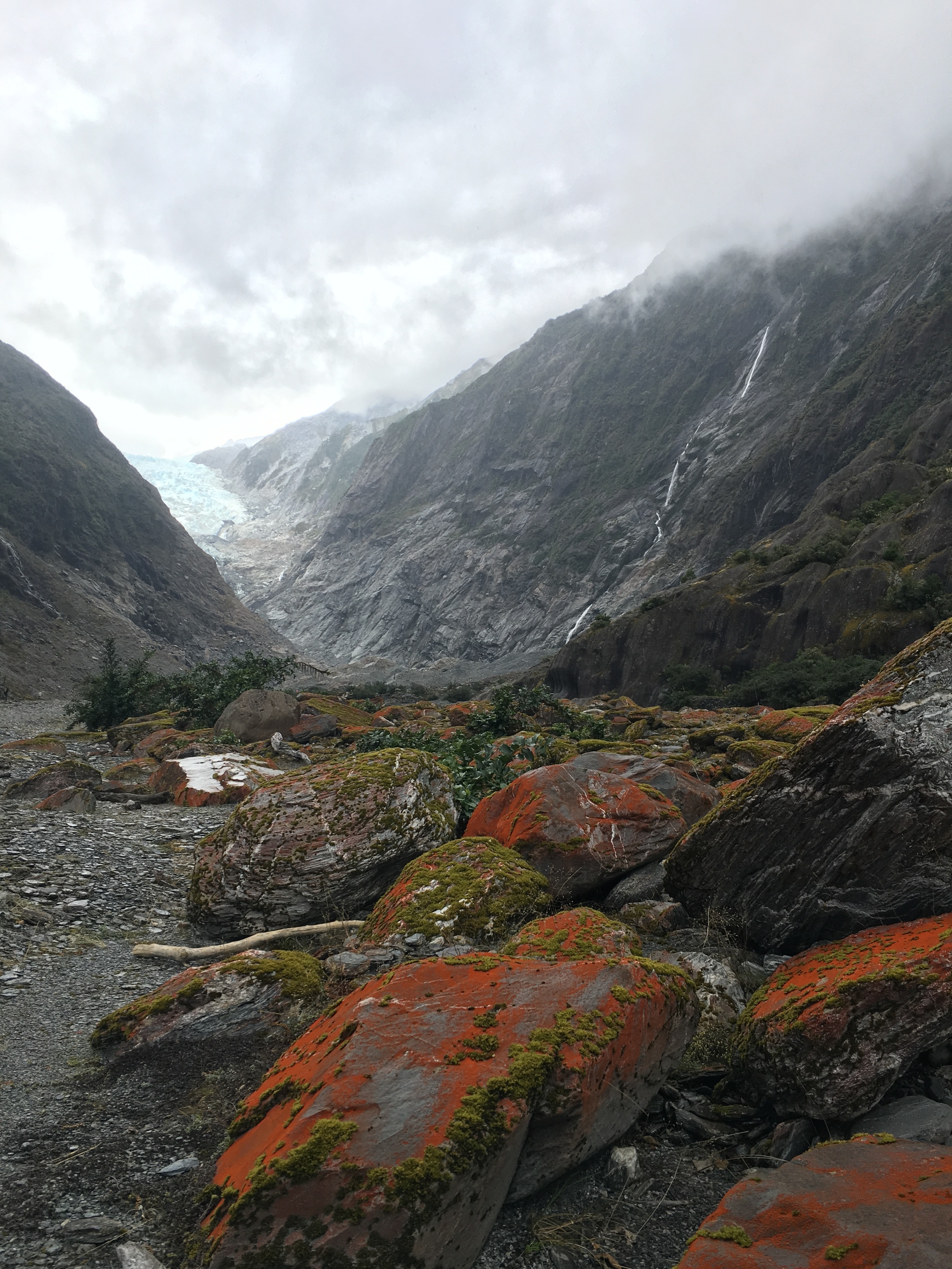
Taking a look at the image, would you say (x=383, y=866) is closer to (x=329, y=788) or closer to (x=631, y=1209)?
(x=329, y=788)

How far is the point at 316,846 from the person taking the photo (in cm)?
747

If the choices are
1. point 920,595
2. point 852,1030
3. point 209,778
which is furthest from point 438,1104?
point 920,595

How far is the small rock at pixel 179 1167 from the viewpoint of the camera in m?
3.47

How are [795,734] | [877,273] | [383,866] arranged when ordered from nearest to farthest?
[383,866], [795,734], [877,273]

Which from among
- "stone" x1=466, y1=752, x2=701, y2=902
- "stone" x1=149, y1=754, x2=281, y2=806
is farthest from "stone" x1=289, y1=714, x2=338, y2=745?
"stone" x1=466, y1=752, x2=701, y2=902

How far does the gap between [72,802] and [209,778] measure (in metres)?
2.85

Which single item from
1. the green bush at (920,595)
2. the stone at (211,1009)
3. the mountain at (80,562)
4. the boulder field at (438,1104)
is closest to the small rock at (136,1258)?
the boulder field at (438,1104)

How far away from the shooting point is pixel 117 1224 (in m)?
3.09

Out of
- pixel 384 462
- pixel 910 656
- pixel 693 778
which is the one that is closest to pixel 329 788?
pixel 693 778

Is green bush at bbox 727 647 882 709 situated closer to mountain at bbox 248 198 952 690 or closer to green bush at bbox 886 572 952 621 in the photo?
mountain at bbox 248 198 952 690

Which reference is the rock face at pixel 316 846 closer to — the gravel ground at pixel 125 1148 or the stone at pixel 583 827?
the gravel ground at pixel 125 1148

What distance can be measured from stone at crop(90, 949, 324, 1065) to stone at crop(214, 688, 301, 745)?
1781 centimetres

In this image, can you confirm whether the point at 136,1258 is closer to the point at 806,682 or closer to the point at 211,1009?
the point at 211,1009

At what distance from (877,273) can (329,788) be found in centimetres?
12733
